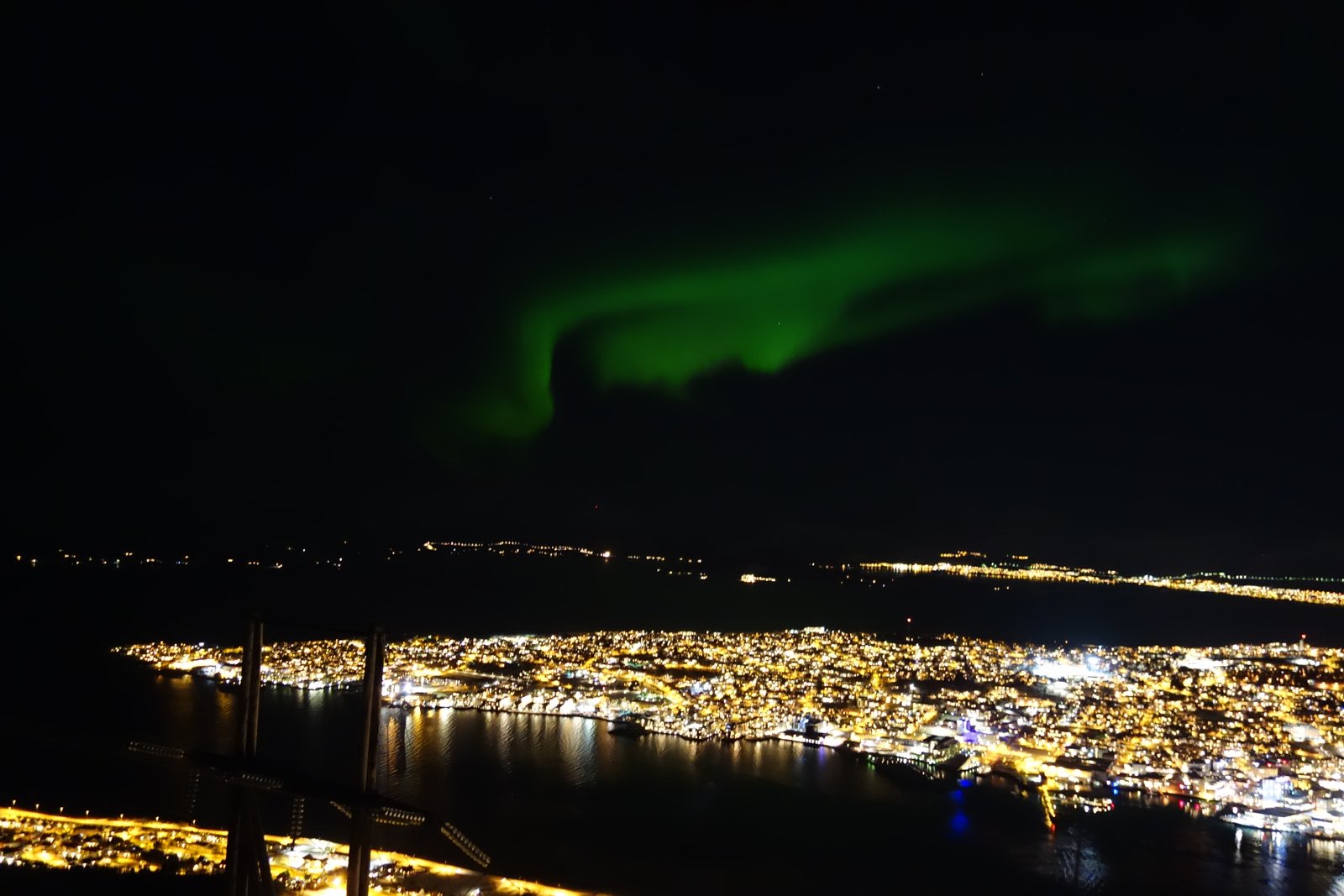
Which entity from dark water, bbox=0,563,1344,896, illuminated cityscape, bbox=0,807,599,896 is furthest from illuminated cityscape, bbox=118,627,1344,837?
illuminated cityscape, bbox=0,807,599,896

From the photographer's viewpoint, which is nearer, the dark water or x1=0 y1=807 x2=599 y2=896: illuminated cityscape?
x1=0 y1=807 x2=599 y2=896: illuminated cityscape

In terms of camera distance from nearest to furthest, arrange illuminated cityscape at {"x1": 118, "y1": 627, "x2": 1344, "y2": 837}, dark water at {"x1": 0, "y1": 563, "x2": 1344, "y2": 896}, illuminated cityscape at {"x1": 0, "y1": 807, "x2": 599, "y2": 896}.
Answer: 1. illuminated cityscape at {"x1": 0, "y1": 807, "x2": 599, "y2": 896}
2. dark water at {"x1": 0, "y1": 563, "x2": 1344, "y2": 896}
3. illuminated cityscape at {"x1": 118, "y1": 627, "x2": 1344, "y2": 837}

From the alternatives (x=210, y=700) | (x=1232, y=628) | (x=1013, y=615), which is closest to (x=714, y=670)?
(x=210, y=700)

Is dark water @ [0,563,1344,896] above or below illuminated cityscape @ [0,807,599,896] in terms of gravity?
below

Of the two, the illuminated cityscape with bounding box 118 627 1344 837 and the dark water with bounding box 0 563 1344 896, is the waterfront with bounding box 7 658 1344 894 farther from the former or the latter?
the illuminated cityscape with bounding box 118 627 1344 837

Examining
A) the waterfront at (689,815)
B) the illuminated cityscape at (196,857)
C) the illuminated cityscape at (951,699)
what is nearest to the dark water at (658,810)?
the waterfront at (689,815)

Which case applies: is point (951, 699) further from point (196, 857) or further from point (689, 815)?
point (196, 857)

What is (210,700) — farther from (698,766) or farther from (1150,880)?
(1150,880)

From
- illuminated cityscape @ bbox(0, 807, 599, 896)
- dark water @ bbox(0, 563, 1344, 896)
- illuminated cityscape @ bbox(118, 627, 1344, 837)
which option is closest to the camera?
illuminated cityscape @ bbox(0, 807, 599, 896)
